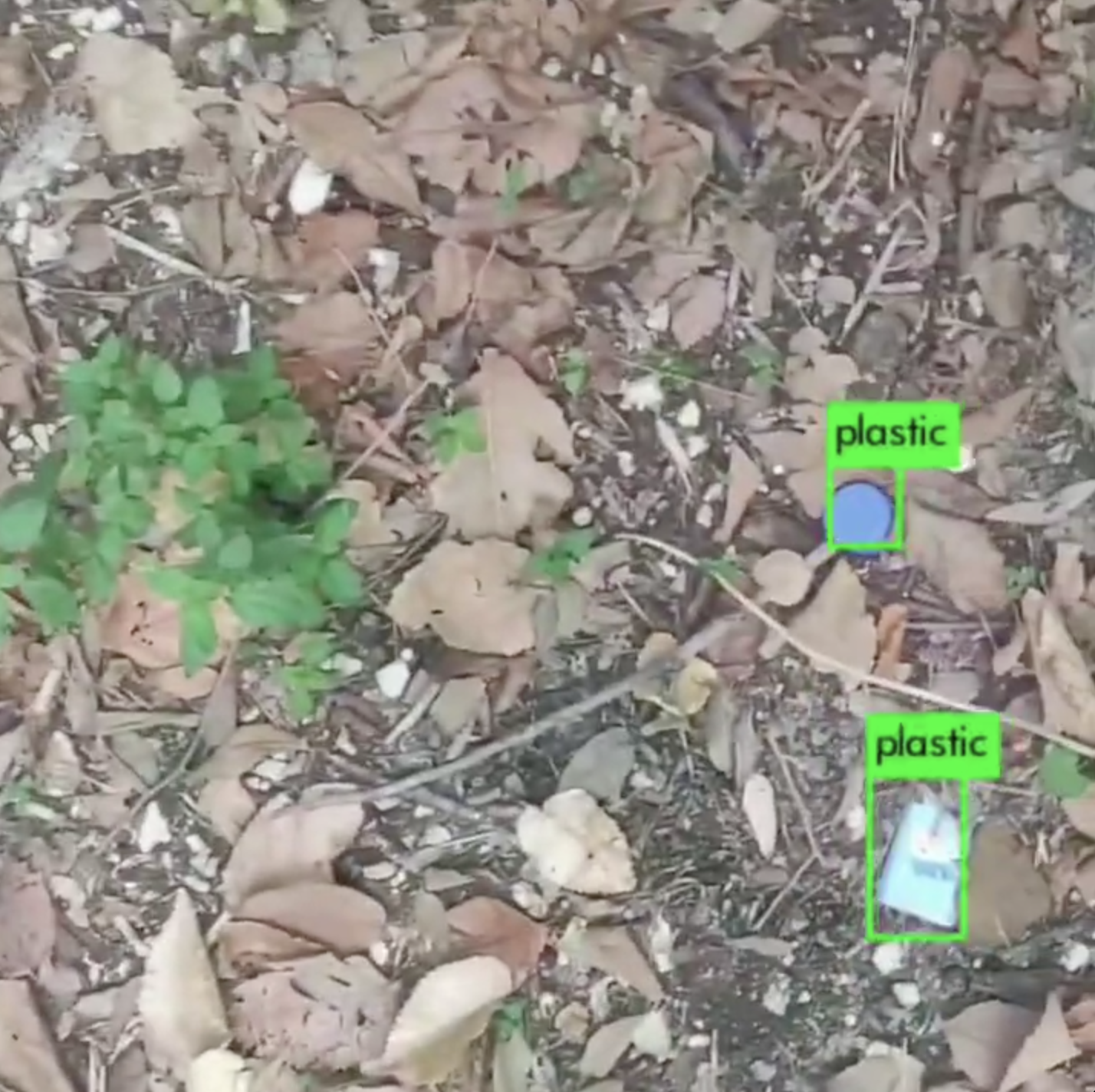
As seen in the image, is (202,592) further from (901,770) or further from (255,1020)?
(901,770)

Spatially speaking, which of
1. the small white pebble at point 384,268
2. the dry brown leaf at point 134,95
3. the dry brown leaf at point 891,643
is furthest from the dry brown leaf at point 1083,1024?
the dry brown leaf at point 134,95

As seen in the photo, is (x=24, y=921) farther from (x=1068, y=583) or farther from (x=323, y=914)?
→ (x=1068, y=583)

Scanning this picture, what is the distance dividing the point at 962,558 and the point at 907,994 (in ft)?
0.99

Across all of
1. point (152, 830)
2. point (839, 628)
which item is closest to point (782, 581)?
point (839, 628)

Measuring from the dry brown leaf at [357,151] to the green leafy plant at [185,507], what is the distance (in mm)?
141

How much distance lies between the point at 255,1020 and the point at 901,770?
472mm

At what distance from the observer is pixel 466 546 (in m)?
1.11

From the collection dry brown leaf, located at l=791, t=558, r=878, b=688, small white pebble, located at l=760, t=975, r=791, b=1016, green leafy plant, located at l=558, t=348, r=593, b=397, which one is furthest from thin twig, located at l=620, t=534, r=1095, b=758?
small white pebble, located at l=760, t=975, r=791, b=1016

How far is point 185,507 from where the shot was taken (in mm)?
1035

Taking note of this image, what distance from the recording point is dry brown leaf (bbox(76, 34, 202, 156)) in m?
1.12

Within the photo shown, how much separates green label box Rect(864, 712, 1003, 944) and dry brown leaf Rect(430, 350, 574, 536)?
0.91ft

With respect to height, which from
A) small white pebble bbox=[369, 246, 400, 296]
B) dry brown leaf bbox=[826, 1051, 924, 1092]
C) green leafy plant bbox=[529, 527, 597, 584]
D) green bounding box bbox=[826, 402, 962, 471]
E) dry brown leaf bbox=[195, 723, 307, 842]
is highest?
small white pebble bbox=[369, 246, 400, 296]

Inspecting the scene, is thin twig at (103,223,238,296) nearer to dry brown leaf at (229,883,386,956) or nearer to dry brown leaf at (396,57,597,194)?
dry brown leaf at (396,57,597,194)

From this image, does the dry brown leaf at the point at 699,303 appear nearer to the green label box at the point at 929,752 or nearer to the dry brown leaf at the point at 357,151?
the dry brown leaf at the point at 357,151
